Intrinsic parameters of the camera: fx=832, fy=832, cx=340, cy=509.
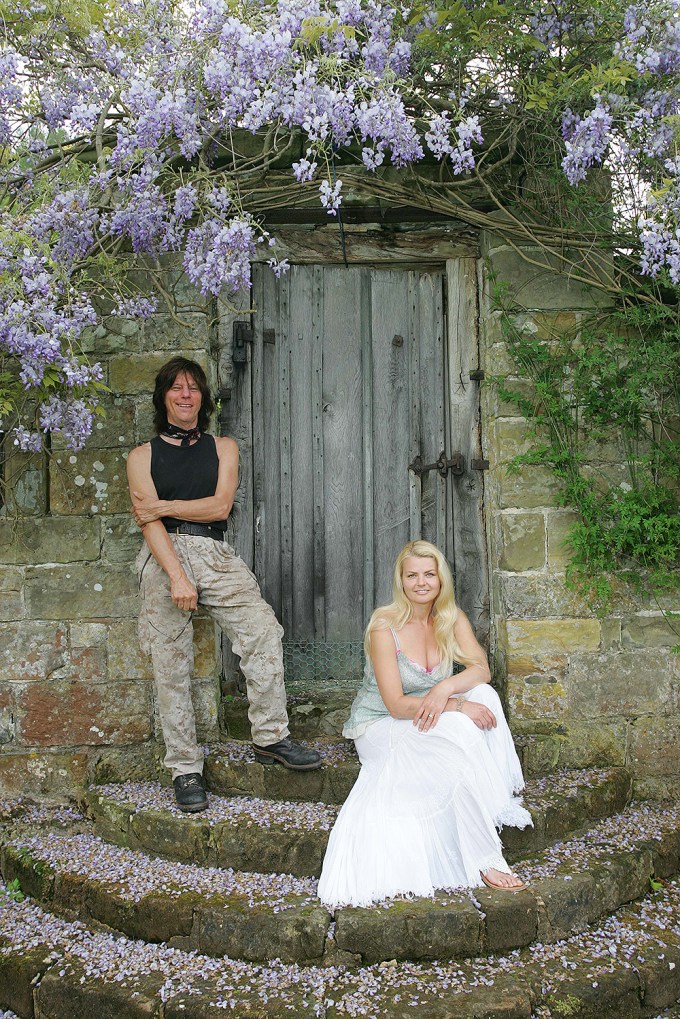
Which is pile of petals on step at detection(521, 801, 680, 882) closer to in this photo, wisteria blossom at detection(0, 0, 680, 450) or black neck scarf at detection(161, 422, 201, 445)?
black neck scarf at detection(161, 422, 201, 445)

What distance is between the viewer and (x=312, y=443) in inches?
153

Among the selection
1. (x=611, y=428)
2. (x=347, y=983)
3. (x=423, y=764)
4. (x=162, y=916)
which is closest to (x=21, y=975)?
(x=162, y=916)

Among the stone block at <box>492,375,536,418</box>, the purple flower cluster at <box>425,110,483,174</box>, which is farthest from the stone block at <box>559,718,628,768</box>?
the purple flower cluster at <box>425,110,483,174</box>

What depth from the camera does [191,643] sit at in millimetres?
3199

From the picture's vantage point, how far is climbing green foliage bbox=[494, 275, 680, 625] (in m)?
3.36

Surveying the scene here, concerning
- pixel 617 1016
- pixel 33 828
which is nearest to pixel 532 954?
pixel 617 1016

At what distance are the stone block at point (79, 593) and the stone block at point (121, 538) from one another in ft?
0.17

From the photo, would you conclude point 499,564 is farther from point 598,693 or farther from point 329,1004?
point 329,1004

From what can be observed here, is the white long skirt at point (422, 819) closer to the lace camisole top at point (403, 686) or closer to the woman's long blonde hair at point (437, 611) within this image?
the lace camisole top at point (403, 686)

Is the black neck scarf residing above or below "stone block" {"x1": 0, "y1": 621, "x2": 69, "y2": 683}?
above

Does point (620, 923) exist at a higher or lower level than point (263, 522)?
lower

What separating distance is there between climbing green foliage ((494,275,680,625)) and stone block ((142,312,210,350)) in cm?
127

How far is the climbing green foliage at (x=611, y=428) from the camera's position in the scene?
336 centimetres

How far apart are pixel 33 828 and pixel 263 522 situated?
1.58m
